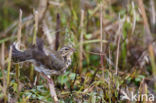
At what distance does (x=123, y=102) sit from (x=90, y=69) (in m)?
1.01

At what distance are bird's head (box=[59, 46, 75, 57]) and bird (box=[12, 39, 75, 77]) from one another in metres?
0.02

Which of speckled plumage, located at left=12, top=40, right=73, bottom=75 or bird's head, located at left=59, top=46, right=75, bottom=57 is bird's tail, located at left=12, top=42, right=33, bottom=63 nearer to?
speckled plumage, located at left=12, top=40, right=73, bottom=75

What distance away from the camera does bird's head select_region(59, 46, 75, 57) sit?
3.22 m

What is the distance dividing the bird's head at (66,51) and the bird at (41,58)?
15 mm

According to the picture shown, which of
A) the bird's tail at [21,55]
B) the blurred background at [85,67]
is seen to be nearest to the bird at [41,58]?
the bird's tail at [21,55]

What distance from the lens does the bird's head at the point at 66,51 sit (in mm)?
3221

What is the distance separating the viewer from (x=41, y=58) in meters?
2.70

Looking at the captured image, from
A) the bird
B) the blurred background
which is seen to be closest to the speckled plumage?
the bird

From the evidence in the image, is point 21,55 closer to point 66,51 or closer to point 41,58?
point 41,58

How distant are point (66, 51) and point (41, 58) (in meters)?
0.60

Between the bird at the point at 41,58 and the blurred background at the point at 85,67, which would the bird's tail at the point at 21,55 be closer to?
the bird at the point at 41,58

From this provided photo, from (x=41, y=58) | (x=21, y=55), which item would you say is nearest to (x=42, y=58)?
(x=41, y=58)

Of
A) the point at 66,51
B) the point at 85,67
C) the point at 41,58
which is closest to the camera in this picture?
the point at 41,58

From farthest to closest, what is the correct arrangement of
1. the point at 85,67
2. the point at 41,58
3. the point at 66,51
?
the point at 85,67, the point at 66,51, the point at 41,58
